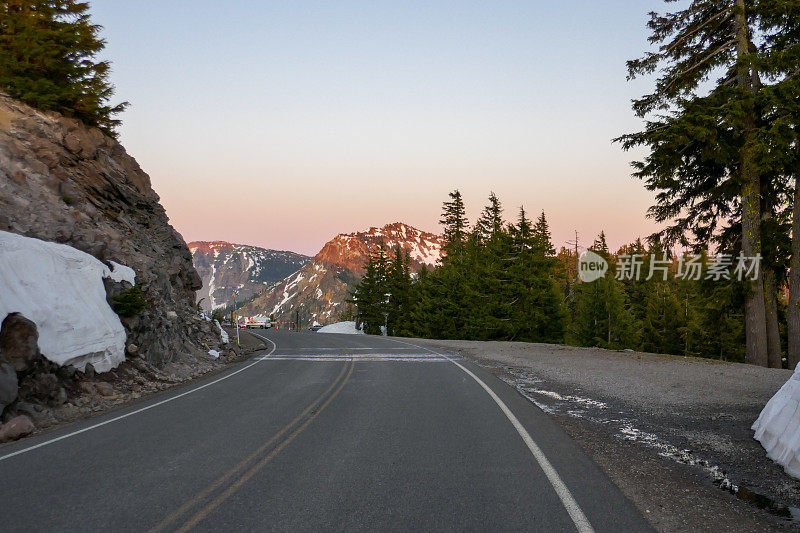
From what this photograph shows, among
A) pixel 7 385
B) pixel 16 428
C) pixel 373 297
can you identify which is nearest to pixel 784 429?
pixel 16 428

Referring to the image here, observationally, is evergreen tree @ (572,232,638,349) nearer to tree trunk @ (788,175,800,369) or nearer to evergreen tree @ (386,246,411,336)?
evergreen tree @ (386,246,411,336)

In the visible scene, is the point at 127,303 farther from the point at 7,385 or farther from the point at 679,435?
the point at 679,435

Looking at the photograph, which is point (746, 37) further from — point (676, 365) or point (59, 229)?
point (59, 229)

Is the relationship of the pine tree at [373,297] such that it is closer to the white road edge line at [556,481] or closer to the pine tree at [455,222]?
the pine tree at [455,222]

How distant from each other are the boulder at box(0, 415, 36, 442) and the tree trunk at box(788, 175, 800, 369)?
22.2 meters

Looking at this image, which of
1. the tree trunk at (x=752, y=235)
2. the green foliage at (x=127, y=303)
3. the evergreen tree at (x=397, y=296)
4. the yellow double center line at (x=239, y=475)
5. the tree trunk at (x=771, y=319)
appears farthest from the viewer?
the evergreen tree at (x=397, y=296)

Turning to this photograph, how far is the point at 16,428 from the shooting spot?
7855 mm

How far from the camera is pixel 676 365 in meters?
15.9

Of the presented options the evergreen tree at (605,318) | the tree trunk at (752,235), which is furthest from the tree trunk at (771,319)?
the evergreen tree at (605,318)

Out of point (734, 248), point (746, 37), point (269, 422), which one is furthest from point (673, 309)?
point (269, 422)

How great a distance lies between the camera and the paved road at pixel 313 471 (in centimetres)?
432

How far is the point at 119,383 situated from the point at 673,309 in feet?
159

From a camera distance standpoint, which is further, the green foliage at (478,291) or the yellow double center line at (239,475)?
the green foliage at (478,291)

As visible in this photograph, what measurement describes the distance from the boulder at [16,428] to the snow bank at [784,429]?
11117 mm
